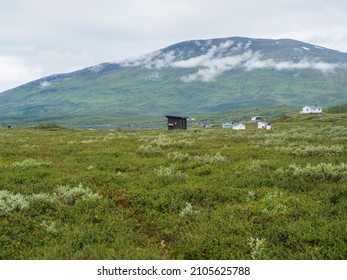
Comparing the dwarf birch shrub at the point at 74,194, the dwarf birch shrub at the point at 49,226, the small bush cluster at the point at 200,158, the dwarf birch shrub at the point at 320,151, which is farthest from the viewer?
the dwarf birch shrub at the point at 320,151

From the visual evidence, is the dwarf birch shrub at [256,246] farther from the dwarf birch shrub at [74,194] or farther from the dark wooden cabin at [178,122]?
the dark wooden cabin at [178,122]

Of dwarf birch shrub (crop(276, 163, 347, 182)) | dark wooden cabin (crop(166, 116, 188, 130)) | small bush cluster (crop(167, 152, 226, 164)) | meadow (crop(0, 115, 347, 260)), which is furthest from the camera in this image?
dark wooden cabin (crop(166, 116, 188, 130))

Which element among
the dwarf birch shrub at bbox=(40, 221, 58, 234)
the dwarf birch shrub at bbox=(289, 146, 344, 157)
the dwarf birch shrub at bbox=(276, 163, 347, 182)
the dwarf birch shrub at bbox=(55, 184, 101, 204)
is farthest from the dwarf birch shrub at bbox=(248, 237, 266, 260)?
the dwarf birch shrub at bbox=(289, 146, 344, 157)

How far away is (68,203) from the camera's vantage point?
12742mm

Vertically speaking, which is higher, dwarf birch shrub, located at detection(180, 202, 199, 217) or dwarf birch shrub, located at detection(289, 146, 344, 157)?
dwarf birch shrub, located at detection(289, 146, 344, 157)

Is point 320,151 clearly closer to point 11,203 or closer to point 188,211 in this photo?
point 188,211

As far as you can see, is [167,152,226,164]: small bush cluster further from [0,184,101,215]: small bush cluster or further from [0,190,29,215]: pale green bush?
[0,190,29,215]: pale green bush

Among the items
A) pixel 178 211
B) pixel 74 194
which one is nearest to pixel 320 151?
pixel 178 211

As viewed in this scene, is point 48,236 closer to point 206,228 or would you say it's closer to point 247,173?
point 206,228

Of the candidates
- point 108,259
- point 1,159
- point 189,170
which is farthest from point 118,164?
point 108,259

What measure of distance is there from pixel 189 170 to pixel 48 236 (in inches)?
365

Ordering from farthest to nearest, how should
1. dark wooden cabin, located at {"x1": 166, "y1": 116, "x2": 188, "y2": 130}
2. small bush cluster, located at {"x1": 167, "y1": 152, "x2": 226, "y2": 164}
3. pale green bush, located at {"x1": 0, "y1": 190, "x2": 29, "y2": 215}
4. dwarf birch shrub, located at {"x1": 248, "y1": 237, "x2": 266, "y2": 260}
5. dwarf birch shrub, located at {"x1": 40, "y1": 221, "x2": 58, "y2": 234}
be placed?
dark wooden cabin, located at {"x1": 166, "y1": 116, "x2": 188, "y2": 130}, small bush cluster, located at {"x1": 167, "y1": 152, "x2": 226, "y2": 164}, pale green bush, located at {"x1": 0, "y1": 190, "x2": 29, "y2": 215}, dwarf birch shrub, located at {"x1": 40, "y1": 221, "x2": 58, "y2": 234}, dwarf birch shrub, located at {"x1": 248, "y1": 237, "x2": 266, "y2": 260}

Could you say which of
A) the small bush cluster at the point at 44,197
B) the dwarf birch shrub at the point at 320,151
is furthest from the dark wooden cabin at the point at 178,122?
the small bush cluster at the point at 44,197
